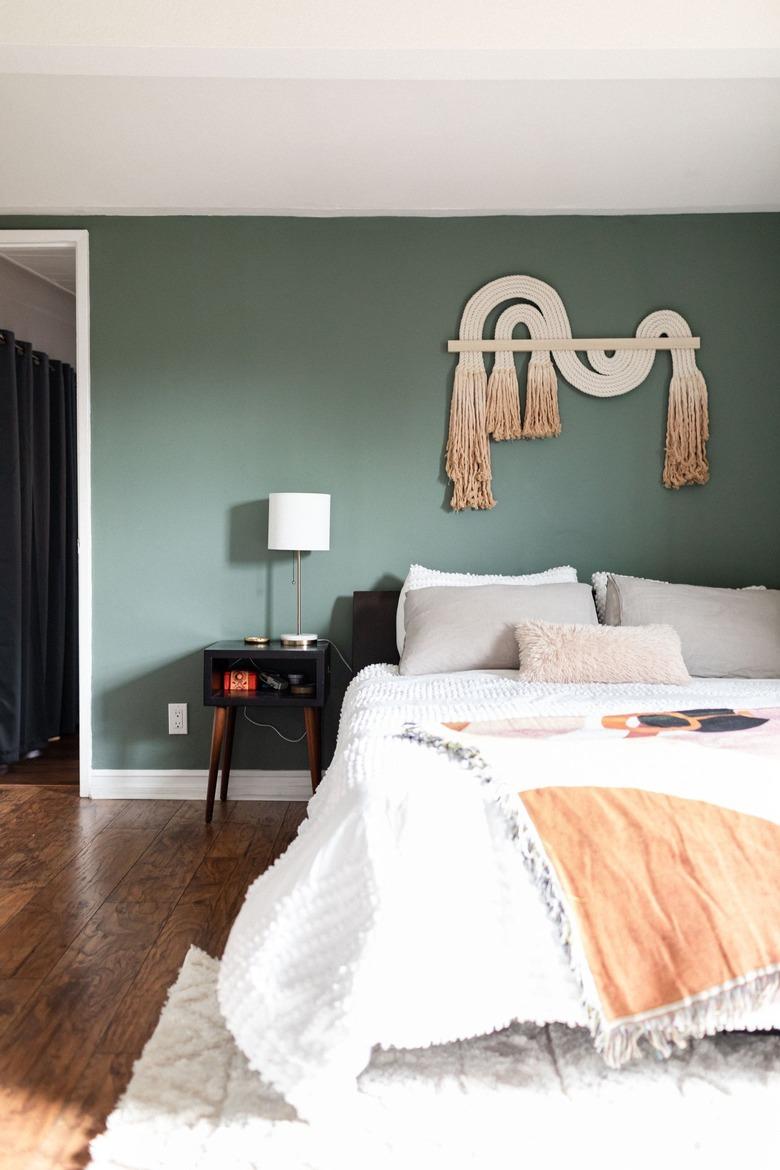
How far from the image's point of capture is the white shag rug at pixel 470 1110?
5.46ft

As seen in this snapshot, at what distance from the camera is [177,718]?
415cm

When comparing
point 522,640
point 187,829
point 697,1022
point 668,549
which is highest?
point 668,549

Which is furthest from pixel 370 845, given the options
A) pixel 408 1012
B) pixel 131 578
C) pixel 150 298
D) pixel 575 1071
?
pixel 150 298

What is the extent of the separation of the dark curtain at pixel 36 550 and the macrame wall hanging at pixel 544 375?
219cm

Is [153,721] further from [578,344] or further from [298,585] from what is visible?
[578,344]

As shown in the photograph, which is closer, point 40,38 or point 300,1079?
point 300,1079

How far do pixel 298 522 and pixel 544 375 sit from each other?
1170 mm

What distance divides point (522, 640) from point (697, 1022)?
175 centimetres

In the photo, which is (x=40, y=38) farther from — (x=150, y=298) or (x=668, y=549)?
(x=668, y=549)

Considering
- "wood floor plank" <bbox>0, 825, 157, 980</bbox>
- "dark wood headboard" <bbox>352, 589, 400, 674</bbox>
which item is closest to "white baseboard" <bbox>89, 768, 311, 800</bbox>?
"wood floor plank" <bbox>0, 825, 157, 980</bbox>

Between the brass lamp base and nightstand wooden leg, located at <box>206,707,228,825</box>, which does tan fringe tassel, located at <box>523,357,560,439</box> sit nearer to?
the brass lamp base

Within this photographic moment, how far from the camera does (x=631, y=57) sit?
2639mm

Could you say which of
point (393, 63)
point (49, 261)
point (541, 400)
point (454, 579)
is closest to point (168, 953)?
point (454, 579)

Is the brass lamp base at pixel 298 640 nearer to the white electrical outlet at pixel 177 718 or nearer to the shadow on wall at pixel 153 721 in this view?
the shadow on wall at pixel 153 721
